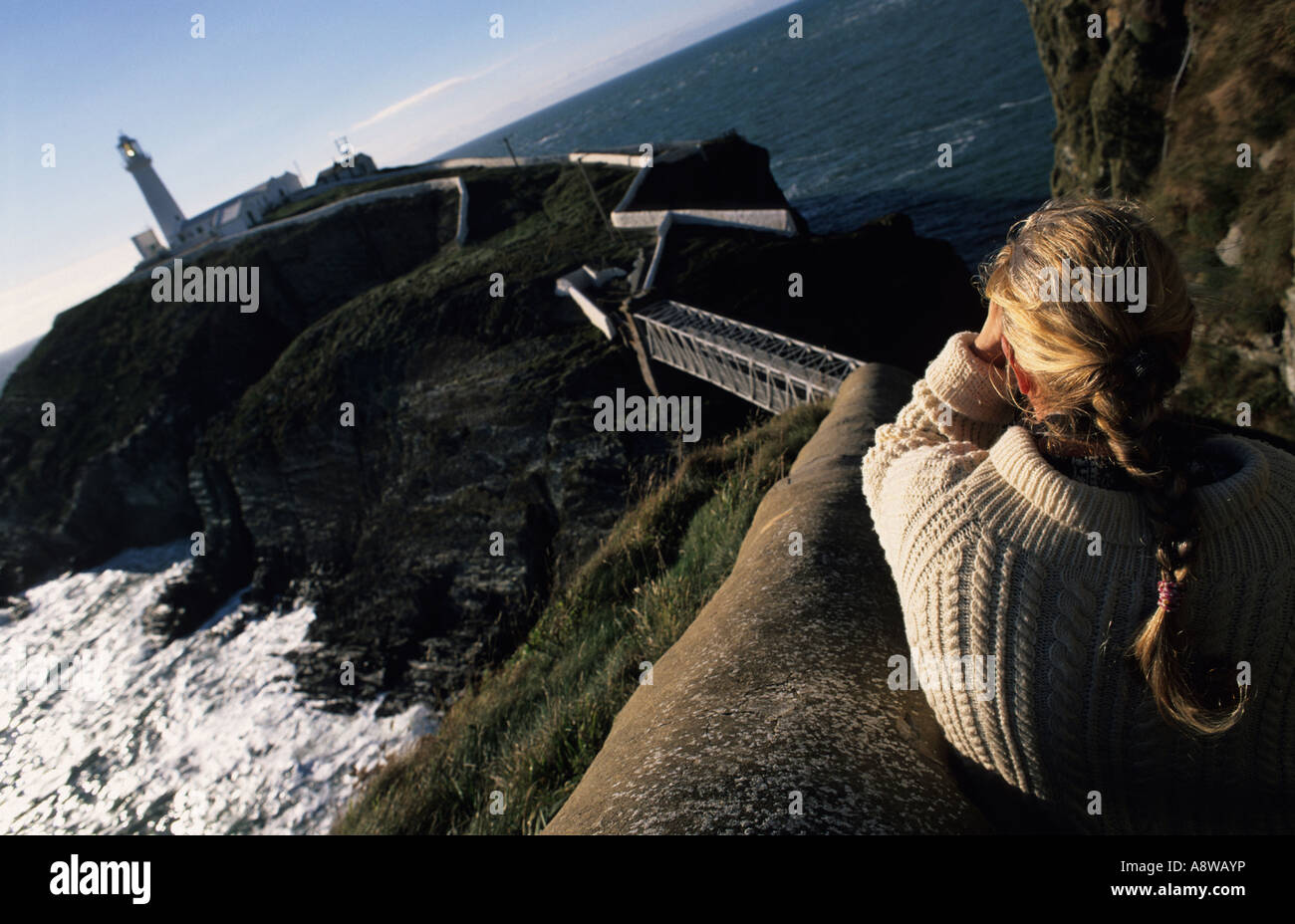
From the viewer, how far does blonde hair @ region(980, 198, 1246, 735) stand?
56.2 inches

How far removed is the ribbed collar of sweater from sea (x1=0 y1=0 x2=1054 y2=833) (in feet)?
29.1

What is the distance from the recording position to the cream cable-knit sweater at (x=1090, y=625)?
4.69ft

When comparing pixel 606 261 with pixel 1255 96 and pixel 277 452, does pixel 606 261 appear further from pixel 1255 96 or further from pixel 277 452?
pixel 1255 96

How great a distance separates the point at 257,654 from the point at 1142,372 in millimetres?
27945

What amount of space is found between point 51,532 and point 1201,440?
48171mm

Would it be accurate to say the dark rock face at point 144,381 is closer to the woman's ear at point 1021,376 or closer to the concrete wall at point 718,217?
the concrete wall at point 718,217

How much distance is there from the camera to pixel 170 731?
72.0 feet

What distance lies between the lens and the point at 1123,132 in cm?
1316
